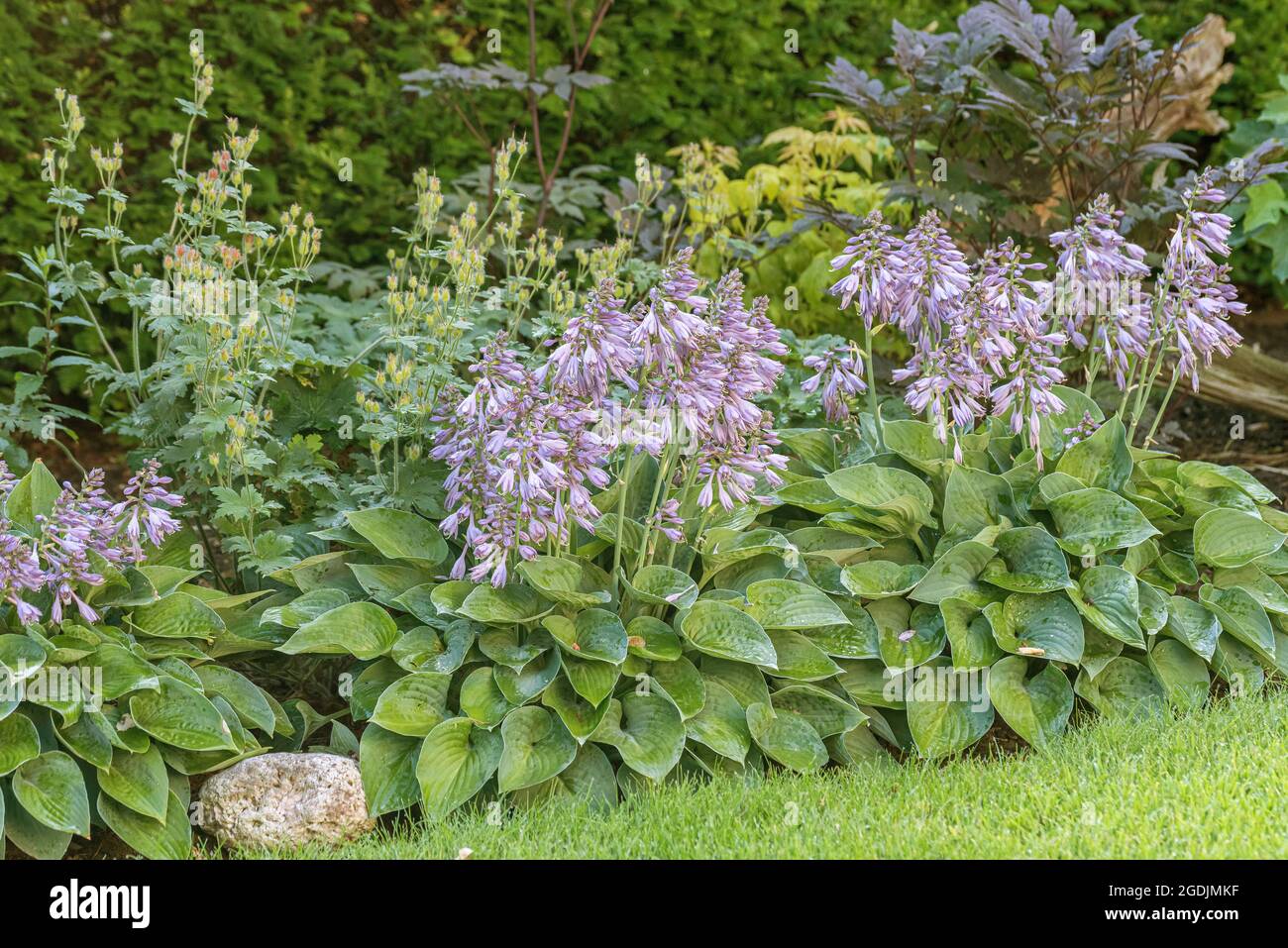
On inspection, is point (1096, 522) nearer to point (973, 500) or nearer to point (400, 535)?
point (973, 500)

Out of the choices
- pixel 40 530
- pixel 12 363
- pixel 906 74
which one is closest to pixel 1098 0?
pixel 906 74

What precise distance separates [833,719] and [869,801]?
14.5 inches

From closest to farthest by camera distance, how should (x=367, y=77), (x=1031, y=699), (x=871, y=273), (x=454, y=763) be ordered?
(x=454, y=763), (x=1031, y=699), (x=871, y=273), (x=367, y=77)

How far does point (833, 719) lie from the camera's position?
374cm

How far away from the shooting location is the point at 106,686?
11.0 feet

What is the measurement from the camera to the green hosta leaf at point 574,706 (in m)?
3.47

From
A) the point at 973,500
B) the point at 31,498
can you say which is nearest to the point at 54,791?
the point at 31,498

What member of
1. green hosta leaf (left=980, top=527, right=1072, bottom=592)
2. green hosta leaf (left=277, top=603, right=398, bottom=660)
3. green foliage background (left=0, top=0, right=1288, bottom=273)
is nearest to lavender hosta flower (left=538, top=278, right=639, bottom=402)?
green hosta leaf (left=277, top=603, right=398, bottom=660)

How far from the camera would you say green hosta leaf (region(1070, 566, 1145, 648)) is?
379 centimetres

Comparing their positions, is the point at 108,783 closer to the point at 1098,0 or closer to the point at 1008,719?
the point at 1008,719

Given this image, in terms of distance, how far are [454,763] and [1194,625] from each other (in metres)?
2.21


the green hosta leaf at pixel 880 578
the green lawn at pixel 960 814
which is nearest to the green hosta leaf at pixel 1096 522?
the green hosta leaf at pixel 880 578

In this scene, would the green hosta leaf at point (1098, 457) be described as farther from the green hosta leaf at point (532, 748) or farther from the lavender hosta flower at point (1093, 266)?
the green hosta leaf at point (532, 748)

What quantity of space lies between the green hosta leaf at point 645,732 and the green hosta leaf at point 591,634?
154 mm
